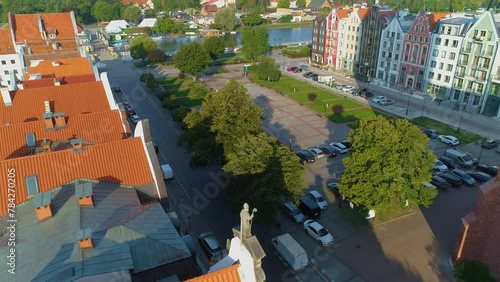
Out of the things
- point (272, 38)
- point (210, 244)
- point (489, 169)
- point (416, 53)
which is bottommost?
point (272, 38)

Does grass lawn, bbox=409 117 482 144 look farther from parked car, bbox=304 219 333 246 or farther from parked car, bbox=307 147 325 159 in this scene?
parked car, bbox=304 219 333 246

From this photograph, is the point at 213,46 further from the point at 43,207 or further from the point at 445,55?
the point at 43,207

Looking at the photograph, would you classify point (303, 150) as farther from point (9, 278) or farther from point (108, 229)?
point (9, 278)

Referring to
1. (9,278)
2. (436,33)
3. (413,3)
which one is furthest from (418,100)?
(413,3)

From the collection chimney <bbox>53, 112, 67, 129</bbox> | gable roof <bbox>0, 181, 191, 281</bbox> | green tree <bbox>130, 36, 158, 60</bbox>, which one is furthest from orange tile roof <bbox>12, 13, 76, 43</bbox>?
gable roof <bbox>0, 181, 191, 281</bbox>

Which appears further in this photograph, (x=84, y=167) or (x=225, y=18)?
(x=225, y=18)

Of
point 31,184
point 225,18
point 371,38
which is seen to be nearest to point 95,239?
point 31,184
